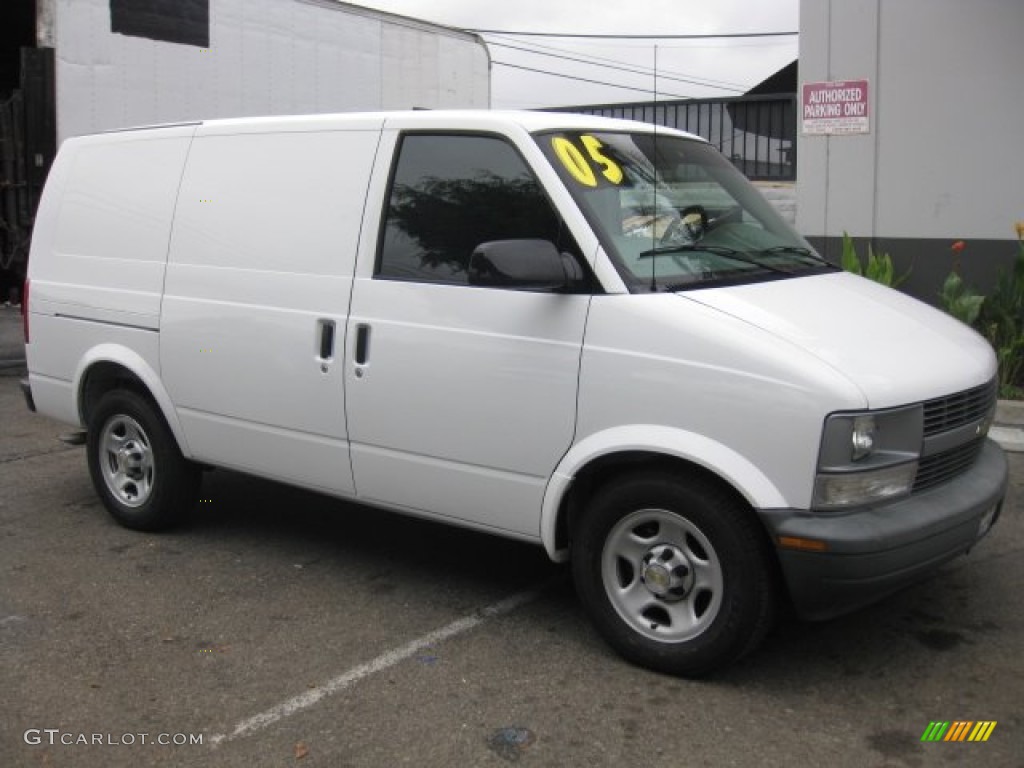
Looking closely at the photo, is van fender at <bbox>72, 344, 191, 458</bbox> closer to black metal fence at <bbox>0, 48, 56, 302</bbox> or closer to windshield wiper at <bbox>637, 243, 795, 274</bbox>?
windshield wiper at <bbox>637, 243, 795, 274</bbox>

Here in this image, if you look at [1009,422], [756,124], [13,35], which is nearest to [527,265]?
[1009,422]

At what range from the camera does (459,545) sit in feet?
17.8

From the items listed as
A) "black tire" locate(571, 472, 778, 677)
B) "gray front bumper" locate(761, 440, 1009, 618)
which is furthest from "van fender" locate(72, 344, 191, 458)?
"gray front bumper" locate(761, 440, 1009, 618)

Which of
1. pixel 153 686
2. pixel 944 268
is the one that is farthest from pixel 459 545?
pixel 944 268

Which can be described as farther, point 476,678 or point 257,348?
point 257,348

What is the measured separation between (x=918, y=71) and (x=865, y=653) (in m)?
6.61

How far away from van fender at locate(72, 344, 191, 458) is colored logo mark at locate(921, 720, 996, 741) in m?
3.55

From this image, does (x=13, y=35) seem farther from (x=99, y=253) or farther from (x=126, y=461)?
(x=126, y=461)

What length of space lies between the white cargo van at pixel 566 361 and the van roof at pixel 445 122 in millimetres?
15

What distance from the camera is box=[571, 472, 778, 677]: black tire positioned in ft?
12.0

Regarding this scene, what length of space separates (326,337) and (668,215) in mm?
1505

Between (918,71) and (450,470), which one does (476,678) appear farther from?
(918,71)

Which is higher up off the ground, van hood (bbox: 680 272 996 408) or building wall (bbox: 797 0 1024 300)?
building wall (bbox: 797 0 1024 300)

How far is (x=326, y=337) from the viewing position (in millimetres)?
4598
